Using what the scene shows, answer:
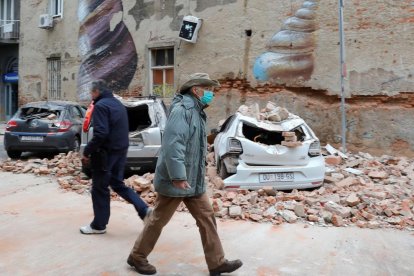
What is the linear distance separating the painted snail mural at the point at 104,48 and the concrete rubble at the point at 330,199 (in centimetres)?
742

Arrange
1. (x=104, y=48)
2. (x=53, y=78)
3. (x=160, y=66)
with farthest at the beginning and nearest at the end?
(x=53, y=78)
(x=104, y=48)
(x=160, y=66)

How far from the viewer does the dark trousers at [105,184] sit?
4.96 metres

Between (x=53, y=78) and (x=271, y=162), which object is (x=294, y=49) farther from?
(x=53, y=78)

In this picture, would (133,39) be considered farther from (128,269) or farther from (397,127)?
(128,269)

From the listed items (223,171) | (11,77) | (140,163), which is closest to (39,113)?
(140,163)

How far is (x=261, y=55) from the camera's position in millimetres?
12891

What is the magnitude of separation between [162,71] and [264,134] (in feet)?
26.9

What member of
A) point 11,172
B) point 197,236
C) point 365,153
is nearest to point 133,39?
point 11,172

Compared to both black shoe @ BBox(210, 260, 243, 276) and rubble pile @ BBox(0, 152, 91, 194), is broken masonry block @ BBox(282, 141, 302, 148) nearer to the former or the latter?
black shoe @ BBox(210, 260, 243, 276)

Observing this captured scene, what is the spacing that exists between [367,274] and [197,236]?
1.99 metres

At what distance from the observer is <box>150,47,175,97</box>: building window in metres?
15.0

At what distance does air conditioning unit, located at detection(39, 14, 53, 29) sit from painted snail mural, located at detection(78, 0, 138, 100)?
1.64 meters

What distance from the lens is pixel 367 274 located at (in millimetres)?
4168

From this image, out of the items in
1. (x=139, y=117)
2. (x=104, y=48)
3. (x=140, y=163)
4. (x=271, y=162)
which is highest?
(x=104, y=48)
